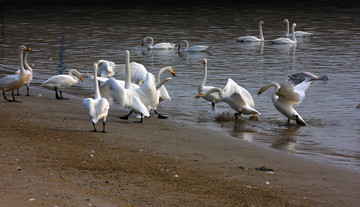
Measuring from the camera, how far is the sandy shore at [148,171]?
5.63 metres

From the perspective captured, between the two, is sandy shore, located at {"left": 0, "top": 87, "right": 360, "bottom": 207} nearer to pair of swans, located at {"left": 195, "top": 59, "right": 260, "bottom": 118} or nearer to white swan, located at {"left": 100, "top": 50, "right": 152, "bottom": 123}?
white swan, located at {"left": 100, "top": 50, "right": 152, "bottom": 123}

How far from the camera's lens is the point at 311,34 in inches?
1055

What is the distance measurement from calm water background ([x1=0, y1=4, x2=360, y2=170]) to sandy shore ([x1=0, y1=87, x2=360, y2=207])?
1.20 m

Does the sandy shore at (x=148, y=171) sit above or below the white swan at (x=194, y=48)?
above

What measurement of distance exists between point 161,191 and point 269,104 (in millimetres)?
7440

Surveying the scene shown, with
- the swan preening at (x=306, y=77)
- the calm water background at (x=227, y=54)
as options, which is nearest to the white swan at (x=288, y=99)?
the calm water background at (x=227, y=54)

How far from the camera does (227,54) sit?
2105cm

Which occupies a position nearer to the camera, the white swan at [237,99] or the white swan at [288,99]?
the white swan at [288,99]

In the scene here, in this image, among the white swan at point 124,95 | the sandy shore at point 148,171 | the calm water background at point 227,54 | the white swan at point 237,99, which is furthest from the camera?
the white swan at point 237,99

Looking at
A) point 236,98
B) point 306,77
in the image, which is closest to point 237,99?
point 236,98

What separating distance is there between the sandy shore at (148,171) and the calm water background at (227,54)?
1.20 metres

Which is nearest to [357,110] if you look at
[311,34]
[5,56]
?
[5,56]

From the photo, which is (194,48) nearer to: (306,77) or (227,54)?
(227,54)

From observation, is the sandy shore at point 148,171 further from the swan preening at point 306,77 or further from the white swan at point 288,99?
the swan preening at point 306,77
